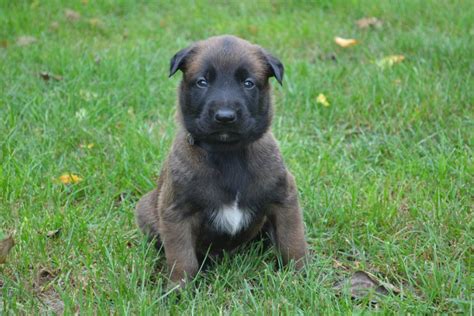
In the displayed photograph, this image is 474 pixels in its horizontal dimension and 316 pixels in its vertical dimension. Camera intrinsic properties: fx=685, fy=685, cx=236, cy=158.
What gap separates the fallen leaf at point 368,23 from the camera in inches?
296

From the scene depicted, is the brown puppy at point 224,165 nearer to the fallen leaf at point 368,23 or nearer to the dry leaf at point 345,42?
the dry leaf at point 345,42

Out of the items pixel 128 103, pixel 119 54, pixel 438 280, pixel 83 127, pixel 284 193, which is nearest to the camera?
pixel 438 280

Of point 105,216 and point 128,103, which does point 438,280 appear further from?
point 128,103

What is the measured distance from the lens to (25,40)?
282 inches

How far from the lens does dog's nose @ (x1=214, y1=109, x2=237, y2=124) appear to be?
327 cm

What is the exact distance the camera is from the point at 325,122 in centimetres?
562

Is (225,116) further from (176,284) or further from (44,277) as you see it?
(44,277)

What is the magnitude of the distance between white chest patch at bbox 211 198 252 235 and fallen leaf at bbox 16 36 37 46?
4373mm

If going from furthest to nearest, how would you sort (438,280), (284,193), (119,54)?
(119,54) < (284,193) < (438,280)

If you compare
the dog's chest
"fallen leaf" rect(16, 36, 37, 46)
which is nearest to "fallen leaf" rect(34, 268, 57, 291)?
the dog's chest

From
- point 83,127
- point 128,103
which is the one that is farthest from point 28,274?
point 128,103

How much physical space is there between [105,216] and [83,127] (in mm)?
1241

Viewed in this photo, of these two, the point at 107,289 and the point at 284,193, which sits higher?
the point at 284,193

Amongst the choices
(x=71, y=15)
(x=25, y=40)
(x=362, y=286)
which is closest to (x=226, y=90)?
(x=362, y=286)
